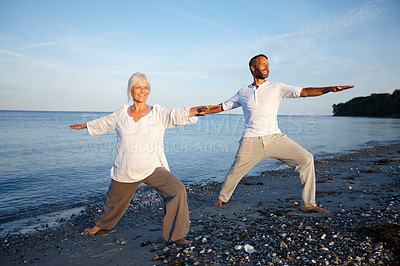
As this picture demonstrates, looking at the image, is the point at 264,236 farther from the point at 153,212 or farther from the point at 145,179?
the point at 153,212

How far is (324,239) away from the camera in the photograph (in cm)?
393

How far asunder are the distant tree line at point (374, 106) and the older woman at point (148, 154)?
9644 cm

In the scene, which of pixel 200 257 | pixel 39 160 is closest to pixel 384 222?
pixel 200 257

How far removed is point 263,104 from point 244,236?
2.41 meters

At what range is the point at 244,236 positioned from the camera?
423cm

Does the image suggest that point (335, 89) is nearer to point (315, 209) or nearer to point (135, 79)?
point (315, 209)

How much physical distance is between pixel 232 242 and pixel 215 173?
320 inches

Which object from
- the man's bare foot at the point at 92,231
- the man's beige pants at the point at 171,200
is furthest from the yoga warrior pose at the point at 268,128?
the man's bare foot at the point at 92,231

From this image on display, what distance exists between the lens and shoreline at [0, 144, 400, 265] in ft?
11.6

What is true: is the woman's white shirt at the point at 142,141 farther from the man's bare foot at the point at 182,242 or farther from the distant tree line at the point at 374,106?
the distant tree line at the point at 374,106

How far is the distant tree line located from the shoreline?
9351 centimetres

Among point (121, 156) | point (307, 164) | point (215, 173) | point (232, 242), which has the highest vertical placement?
point (121, 156)

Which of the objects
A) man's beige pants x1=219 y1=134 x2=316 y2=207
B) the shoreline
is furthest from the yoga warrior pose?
the shoreline

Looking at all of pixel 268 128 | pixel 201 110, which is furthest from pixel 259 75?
pixel 201 110
